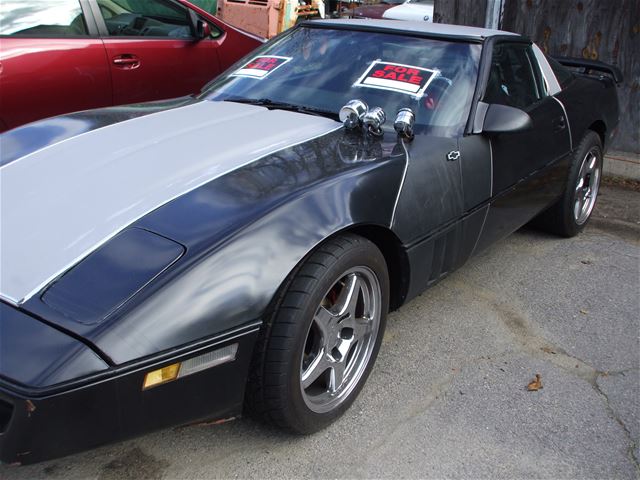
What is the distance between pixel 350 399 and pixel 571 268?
2.12m

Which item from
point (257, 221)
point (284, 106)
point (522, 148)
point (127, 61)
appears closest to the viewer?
point (257, 221)

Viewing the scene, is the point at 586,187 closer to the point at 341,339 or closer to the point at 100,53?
the point at 341,339

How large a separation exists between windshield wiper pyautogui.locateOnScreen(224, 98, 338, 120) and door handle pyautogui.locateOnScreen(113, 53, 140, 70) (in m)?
1.66

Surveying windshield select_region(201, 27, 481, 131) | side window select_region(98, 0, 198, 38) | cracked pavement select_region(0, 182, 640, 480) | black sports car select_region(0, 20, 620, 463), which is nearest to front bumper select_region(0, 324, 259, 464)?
black sports car select_region(0, 20, 620, 463)

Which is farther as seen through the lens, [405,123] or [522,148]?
[522,148]

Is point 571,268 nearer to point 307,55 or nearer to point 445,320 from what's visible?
point 445,320

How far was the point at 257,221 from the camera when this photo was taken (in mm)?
2033

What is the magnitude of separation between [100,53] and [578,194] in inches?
131

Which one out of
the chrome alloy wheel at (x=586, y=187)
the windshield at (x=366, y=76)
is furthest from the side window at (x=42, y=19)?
the chrome alloy wheel at (x=586, y=187)

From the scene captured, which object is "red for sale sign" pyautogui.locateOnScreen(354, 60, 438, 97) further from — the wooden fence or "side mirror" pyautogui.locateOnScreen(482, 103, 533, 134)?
the wooden fence

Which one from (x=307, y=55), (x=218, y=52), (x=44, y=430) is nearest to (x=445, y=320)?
(x=307, y=55)

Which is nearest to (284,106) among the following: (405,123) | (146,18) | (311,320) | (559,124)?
(405,123)

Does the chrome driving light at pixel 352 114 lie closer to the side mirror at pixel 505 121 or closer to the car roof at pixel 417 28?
the side mirror at pixel 505 121

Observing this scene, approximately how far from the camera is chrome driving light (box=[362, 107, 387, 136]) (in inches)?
107
